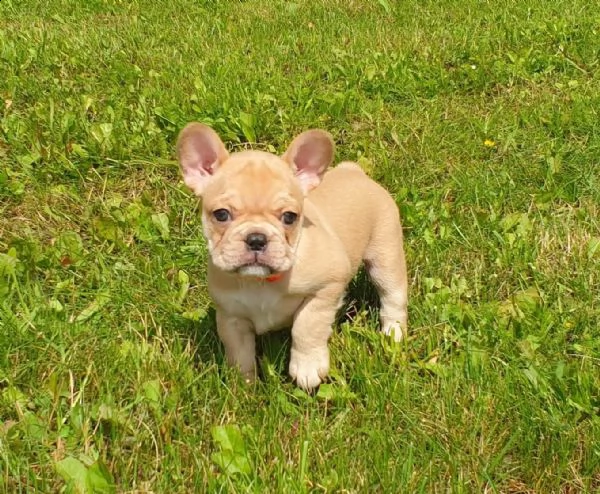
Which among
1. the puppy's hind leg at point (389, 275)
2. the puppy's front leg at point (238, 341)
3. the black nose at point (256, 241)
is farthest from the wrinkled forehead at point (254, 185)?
the puppy's hind leg at point (389, 275)

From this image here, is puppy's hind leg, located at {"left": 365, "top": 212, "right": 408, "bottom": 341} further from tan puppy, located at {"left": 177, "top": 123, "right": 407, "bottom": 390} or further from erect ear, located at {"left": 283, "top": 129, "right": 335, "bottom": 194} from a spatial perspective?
erect ear, located at {"left": 283, "top": 129, "right": 335, "bottom": 194}

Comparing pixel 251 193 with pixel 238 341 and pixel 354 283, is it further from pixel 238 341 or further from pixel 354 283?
pixel 354 283

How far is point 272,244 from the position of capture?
2.93 m

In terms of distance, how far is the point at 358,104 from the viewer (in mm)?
6031

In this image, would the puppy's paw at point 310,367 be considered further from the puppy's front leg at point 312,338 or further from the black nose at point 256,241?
the black nose at point 256,241

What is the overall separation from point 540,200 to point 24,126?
3.57 metres

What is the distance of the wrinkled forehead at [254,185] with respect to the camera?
3092mm

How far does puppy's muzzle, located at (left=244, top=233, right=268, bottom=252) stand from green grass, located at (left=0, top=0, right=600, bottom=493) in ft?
2.42

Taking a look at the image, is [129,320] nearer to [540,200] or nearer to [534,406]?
[534,406]

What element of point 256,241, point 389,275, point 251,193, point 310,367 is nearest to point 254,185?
point 251,193

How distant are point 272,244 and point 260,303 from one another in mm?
450

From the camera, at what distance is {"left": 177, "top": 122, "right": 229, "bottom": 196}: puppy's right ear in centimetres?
330

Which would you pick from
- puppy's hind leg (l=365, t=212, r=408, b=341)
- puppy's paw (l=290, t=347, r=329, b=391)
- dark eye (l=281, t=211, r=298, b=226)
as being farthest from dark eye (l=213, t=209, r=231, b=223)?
puppy's hind leg (l=365, t=212, r=408, b=341)

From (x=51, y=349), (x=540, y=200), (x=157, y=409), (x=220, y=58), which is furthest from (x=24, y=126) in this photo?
(x=540, y=200)
